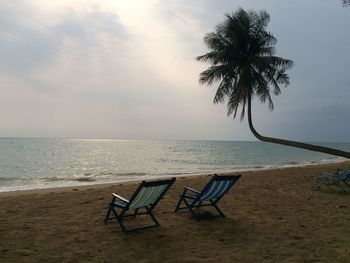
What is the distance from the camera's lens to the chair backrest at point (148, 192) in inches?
178

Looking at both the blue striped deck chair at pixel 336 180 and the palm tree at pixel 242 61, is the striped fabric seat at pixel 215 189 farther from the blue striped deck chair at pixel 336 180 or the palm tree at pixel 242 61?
the palm tree at pixel 242 61

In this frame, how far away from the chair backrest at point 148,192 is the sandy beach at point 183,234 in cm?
49

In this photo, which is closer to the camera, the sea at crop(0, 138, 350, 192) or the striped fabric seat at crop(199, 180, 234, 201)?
the striped fabric seat at crop(199, 180, 234, 201)

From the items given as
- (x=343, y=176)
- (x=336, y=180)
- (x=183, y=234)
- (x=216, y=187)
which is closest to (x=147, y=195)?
(x=183, y=234)

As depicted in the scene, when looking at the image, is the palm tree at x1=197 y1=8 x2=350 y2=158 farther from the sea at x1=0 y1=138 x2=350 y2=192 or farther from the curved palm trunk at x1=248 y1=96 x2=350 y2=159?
the sea at x1=0 y1=138 x2=350 y2=192

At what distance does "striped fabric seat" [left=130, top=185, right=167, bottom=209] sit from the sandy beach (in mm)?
469

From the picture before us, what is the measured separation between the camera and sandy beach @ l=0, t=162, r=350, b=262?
13.1 feet

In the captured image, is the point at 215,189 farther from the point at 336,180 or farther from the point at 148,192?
the point at 336,180

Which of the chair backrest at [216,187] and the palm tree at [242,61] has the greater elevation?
the palm tree at [242,61]

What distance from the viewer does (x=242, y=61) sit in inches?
649

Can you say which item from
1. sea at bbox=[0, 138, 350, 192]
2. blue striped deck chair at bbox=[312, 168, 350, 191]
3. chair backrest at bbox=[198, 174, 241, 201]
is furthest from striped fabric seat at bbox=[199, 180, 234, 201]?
sea at bbox=[0, 138, 350, 192]

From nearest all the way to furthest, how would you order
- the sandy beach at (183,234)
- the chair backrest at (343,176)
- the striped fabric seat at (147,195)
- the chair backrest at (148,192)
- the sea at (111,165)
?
1. the sandy beach at (183,234)
2. the chair backrest at (148,192)
3. the striped fabric seat at (147,195)
4. the chair backrest at (343,176)
5. the sea at (111,165)

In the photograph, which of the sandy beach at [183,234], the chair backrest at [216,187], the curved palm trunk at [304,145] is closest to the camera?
the sandy beach at [183,234]

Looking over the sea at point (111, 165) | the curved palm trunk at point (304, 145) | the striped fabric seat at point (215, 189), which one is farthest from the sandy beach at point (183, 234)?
the sea at point (111, 165)
